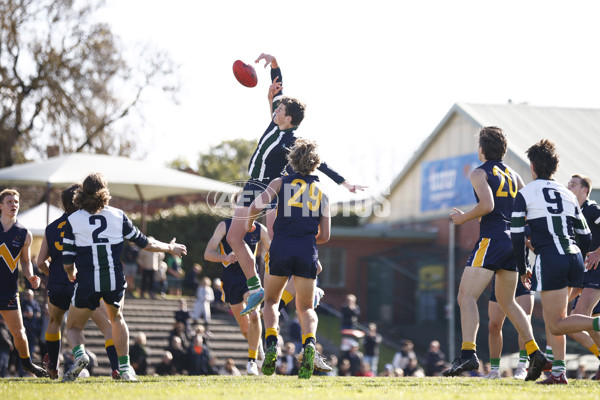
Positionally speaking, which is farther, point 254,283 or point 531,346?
point 254,283

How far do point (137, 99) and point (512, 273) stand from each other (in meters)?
31.5

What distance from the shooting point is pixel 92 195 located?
25.9ft

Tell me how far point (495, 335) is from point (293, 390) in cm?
301

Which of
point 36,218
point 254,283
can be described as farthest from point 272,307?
point 36,218

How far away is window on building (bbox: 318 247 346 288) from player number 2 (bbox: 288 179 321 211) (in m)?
28.6

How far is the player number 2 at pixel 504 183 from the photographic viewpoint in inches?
319

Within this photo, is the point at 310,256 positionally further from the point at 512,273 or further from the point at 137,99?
the point at 137,99

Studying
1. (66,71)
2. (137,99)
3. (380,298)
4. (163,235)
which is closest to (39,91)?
(66,71)

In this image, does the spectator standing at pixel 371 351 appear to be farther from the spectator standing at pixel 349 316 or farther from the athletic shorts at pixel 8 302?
the athletic shorts at pixel 8 302

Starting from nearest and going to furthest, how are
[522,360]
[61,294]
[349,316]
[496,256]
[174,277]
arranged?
[496,256], [61,294], [522,360], [349,316], [174,277]

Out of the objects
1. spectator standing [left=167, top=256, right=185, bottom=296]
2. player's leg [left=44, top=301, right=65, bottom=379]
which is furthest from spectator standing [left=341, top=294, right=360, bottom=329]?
player's leg [left=44, top=301, right=65, bottom=379]

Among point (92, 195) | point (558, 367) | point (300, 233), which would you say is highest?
point (92, 195)

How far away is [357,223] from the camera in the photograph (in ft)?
137

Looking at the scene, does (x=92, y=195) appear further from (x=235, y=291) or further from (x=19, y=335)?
(x=235, y=291)
